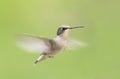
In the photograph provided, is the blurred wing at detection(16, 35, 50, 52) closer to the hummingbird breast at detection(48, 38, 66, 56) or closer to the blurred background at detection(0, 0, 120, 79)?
the hummingbird breast at detection(48, 38, 66, 56)

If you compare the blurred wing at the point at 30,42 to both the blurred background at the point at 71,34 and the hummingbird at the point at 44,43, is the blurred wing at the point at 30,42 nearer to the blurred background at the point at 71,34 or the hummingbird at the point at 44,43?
the hummingbird at the point at 44,43

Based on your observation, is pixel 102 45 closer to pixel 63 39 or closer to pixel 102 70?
pixel 102 70

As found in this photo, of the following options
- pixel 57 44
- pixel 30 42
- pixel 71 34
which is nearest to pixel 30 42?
pixel 30 42

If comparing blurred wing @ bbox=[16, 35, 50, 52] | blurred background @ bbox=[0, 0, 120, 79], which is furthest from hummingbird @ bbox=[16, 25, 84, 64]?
blurred background @ bbox=[0, 0, 120, 79]

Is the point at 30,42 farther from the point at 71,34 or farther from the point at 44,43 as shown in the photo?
the point at 71,34

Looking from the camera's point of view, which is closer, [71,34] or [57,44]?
[57,44]

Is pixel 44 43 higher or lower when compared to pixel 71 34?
higher

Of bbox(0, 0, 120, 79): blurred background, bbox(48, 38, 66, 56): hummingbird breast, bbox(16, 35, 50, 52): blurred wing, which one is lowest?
bbox(0, 0, 120, 79): blurred background
